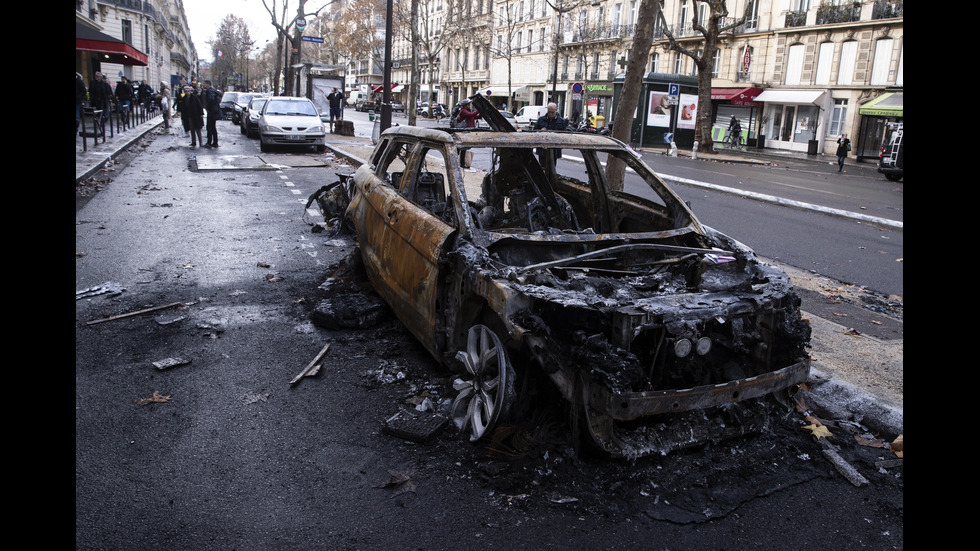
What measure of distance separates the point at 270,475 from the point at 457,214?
6.13 feet

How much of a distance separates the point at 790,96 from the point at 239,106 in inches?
1145

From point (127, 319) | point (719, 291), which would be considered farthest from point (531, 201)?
point (127, 319)

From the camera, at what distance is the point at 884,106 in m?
33.3

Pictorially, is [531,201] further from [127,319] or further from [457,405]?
[127,319]

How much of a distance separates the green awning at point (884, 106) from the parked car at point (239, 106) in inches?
1163

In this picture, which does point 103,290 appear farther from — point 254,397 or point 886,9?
point 886,9

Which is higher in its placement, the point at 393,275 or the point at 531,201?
the point at 531,201

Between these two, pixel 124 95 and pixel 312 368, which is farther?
pixel 124 95

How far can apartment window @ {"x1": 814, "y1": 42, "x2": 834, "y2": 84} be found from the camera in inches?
1442

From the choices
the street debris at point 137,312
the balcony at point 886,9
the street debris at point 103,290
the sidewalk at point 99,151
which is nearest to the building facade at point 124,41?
the sidewalk at point 99,151

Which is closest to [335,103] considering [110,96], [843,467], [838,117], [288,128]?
[110,96]

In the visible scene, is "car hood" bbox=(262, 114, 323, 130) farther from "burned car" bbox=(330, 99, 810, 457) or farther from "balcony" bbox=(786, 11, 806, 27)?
"balcony" bbox=(786, 11, 806, 27)

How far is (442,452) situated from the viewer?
11.8ft
